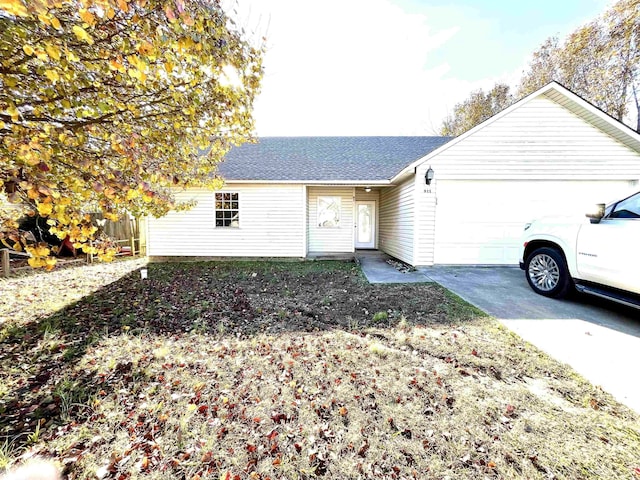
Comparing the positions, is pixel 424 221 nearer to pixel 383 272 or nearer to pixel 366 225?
pixel 383 272

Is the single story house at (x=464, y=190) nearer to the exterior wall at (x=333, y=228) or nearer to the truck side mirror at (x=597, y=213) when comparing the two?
the exterior wall at (x=333, y=228)

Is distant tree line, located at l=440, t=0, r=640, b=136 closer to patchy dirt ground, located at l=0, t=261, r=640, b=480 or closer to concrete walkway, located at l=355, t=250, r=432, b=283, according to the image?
concrete walkway, located at l=355, t=250, r=432, b=283

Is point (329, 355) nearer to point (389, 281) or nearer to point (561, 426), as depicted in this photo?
point (561, 426)

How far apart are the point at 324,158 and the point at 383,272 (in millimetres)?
5519

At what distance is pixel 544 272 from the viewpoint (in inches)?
199

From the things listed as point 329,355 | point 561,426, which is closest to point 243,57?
point 329,355

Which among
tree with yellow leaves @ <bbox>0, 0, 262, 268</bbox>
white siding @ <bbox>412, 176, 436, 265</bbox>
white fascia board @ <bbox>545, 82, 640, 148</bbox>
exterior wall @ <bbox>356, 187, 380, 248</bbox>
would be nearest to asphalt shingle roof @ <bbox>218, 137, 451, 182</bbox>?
exterior wall @ <bbox>356, 187, 380, 248</bbox>

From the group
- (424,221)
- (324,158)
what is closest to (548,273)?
(424,221)

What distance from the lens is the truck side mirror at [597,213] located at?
4.10m

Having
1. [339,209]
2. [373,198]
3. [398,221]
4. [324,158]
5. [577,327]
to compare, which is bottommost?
[577,327]

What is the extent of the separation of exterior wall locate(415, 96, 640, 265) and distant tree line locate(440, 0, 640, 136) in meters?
8.35

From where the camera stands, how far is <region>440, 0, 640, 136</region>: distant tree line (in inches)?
485

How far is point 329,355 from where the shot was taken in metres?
3.31

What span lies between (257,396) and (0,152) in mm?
3146
